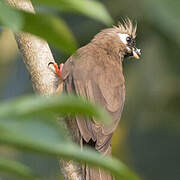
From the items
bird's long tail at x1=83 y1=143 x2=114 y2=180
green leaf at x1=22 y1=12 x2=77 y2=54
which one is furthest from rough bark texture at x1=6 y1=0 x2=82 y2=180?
green leaf at x1=22 y1=12 x2=77 y2=54

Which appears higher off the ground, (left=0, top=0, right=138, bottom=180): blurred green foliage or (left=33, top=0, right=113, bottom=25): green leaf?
(left=33, top=0, right=113, bottom=25): green leaf

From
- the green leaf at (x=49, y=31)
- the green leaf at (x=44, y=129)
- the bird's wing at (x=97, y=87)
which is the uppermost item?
the green leaf at (x=49, y=31)

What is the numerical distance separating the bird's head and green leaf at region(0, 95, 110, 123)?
423 cm

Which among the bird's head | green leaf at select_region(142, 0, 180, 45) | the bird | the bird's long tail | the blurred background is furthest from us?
the blurred background

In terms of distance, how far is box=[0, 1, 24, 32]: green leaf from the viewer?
2.85ft

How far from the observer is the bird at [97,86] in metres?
3.84

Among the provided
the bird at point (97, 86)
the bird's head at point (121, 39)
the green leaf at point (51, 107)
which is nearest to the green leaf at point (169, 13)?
the bird at point (97, 86)

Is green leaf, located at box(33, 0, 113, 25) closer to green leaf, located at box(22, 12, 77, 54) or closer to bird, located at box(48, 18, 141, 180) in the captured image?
green leaf, located at box(22, 12, 77, 54)

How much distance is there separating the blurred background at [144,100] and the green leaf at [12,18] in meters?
5.07

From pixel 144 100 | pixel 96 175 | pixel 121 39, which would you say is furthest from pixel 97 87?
pixel 144 100

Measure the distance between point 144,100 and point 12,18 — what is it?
19.3 feet

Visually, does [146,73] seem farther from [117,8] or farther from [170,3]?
[170,3]

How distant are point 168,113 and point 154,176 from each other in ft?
2.65

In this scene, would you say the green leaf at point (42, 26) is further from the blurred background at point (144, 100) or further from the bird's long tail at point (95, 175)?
the blurred background at point (144, 100)
